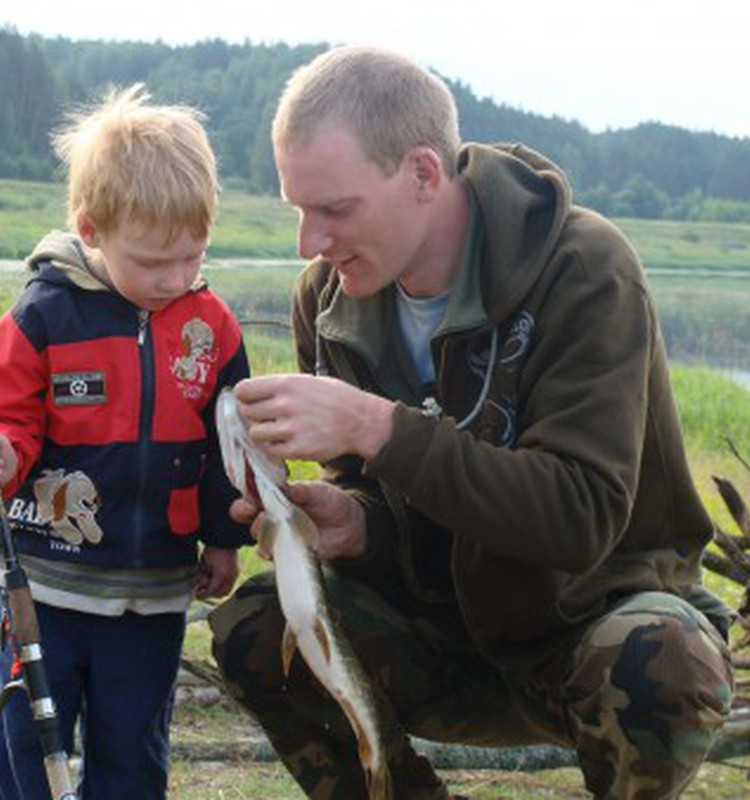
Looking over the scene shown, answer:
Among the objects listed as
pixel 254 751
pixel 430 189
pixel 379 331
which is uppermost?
pixel 430 189

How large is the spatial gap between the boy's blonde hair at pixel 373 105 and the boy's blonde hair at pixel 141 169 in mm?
215

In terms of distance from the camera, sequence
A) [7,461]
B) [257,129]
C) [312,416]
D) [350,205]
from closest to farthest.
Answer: [312,416] < [7,461] < [350,205] < [257,129]

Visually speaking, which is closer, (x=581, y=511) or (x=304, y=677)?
(x=581, y=511)

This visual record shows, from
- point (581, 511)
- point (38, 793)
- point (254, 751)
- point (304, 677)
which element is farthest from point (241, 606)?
point (254, 751)

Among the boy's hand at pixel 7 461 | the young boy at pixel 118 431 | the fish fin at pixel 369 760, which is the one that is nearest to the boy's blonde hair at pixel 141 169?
the young boy at pixel 118 431

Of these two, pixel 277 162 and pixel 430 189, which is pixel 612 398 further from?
pixel 277 162

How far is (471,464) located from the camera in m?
3.71

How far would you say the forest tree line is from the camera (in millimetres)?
48594

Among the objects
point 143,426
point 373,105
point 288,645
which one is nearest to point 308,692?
point 288,645

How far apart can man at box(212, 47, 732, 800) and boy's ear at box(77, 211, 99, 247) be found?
445 mm

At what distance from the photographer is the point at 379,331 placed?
13.9 feet

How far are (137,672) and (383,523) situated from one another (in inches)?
26.7

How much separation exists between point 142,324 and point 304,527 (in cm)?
61

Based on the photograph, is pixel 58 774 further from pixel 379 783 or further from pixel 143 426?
pixel 143 426
